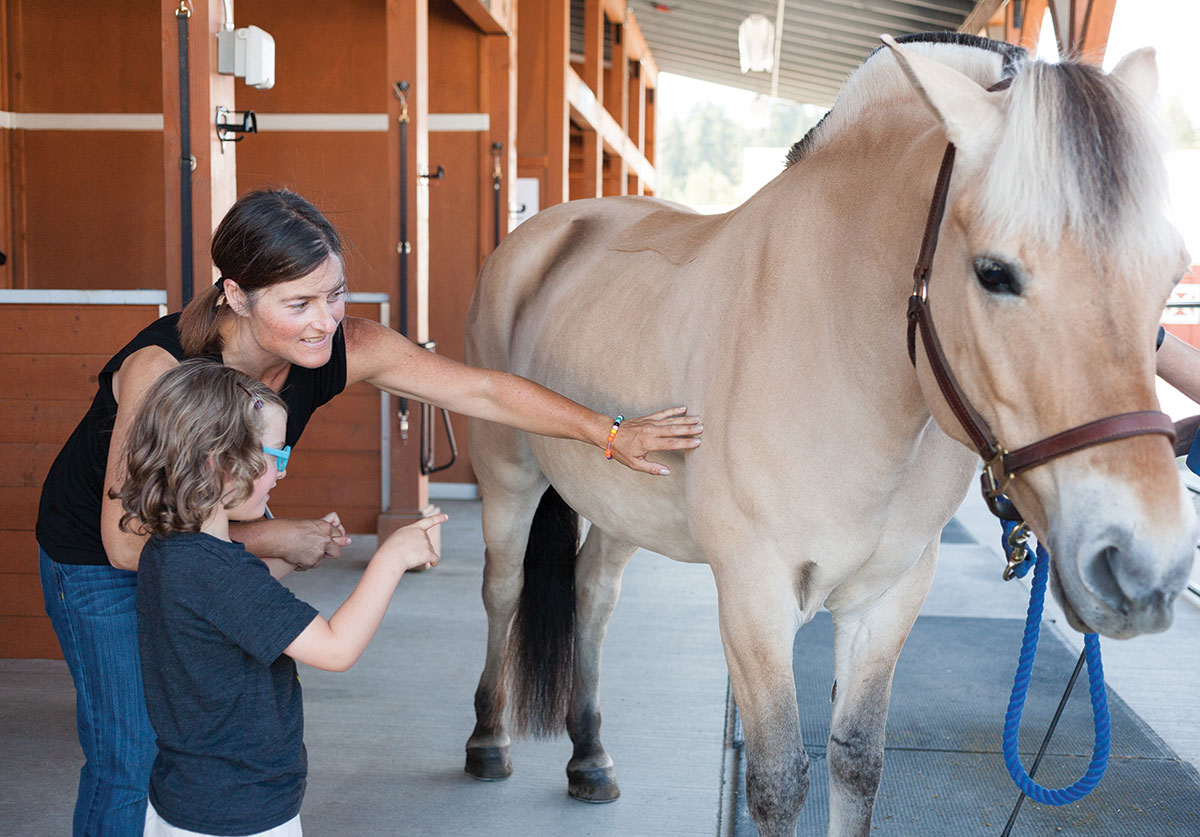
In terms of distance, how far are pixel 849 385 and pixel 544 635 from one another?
1.45 m

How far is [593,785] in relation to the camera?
2.51m

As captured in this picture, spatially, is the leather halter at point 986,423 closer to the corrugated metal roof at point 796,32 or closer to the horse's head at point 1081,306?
the horse's head at point 1081,306

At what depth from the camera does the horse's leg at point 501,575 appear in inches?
105

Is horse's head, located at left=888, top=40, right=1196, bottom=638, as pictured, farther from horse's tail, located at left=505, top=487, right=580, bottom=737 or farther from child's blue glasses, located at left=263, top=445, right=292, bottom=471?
horse's tail, located at left=505, top=487, right=580, bottom=737

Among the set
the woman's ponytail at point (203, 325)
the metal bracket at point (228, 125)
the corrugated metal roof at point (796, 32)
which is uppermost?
the corrugated metal roof at point (796, 32)

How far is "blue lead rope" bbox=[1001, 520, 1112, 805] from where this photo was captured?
1685 mm

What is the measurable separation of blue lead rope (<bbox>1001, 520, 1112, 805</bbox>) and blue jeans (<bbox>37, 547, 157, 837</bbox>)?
151cm

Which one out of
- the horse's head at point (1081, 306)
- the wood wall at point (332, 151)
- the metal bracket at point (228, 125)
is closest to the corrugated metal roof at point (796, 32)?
the wood wall at point (332, 151)

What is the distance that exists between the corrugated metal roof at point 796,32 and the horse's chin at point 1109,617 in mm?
6137

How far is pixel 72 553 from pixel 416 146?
11.0 ft

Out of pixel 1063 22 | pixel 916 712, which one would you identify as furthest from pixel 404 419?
pixel 1063 22

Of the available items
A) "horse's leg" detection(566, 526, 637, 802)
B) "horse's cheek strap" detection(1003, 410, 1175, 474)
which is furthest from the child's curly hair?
"horse's leg" detection(566, 526, 637, 802)

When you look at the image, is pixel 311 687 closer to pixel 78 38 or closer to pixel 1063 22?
pixel 1063 22

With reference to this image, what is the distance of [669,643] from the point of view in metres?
3.77
